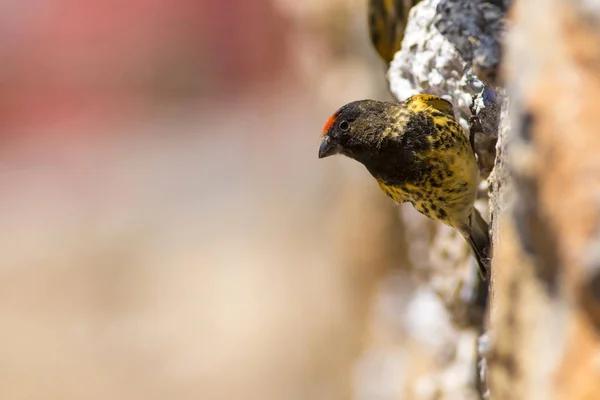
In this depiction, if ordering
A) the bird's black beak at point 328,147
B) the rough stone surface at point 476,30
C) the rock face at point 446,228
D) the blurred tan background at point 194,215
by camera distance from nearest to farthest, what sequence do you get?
1. the rough stone surface at point 476,30
2. the rock face at point 446,228
3. the bird's black beak at point 328,147
4. the blurred tan background at point 194,215

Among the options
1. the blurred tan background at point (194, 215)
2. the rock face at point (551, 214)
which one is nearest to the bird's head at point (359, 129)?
the rock face at point (551, 214)

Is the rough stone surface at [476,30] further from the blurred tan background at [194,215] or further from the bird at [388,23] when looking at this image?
the blurred tan background at [194,215]

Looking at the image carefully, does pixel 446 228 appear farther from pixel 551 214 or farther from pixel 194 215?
pixel 194 215

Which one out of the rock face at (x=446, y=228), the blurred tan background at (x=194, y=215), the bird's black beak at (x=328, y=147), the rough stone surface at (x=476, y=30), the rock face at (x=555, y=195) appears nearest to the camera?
the rock face at (x=555, y=195)

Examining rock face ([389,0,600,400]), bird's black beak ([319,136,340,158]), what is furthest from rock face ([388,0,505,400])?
rock face ([389,0,600,400])

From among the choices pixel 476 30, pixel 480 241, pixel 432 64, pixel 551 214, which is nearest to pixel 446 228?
pixel 480 241

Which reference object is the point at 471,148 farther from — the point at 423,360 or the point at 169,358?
the point at 169,358

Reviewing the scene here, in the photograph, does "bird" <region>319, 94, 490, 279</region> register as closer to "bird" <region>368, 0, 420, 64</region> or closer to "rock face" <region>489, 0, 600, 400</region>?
"bird" <region>368, 0, 420, 64</region>
